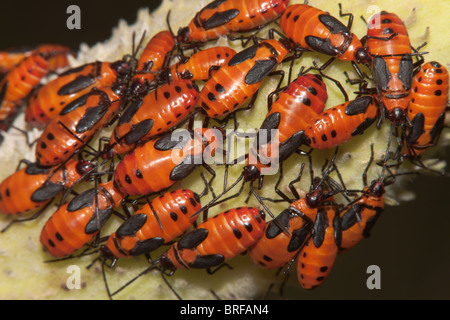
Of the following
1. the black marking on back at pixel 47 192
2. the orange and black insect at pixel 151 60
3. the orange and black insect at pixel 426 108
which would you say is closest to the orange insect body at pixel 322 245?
the orange and black insect at pixel 426 108

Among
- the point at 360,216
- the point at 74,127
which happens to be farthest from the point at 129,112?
the point at 360,216

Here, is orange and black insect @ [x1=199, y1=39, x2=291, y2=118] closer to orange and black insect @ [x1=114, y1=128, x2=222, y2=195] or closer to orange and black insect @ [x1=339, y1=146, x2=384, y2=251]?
orange and black insect @ [x1=114, y1=128, x2=222, y2=195]

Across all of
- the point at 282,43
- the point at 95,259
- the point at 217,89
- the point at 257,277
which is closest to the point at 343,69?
the point at 282,43

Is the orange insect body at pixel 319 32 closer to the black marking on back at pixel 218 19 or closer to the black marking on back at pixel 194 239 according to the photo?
the black marking on back at pixel 218 19

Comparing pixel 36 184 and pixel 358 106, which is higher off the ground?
pixel 358 106

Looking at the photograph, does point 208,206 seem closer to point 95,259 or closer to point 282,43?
point 95,259

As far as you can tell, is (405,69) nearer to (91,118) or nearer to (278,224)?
(278,224)
